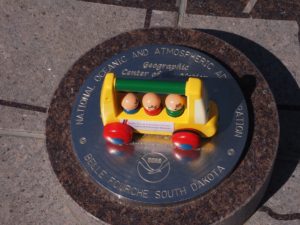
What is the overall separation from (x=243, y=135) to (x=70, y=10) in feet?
4.69

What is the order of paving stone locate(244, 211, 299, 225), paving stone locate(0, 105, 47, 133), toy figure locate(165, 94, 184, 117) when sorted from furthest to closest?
paving stone locate(0, 105, 47, 133), paving stone locate(244, 211, 299, 225), toy figure locate(165, 94, 184, 117)

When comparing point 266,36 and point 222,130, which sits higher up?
point 266,36

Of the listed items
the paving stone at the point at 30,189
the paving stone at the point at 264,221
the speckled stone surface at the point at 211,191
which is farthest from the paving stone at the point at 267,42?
the paving stone at the point at 30,189

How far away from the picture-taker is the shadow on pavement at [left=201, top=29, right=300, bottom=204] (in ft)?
9.14

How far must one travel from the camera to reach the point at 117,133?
2.47 metres

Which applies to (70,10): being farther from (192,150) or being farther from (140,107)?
(192,150)

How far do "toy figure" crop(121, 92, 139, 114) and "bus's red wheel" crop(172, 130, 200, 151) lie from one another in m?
0.23

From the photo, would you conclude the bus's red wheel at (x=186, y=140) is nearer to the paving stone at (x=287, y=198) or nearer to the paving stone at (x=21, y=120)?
the paving stone at (x=287, y=198)

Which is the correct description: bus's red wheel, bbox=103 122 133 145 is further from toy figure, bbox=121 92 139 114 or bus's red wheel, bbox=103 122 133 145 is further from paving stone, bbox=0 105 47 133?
paving stone, bbox=0 105 47 133

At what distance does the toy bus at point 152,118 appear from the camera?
2.37 meters

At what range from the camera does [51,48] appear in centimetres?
321

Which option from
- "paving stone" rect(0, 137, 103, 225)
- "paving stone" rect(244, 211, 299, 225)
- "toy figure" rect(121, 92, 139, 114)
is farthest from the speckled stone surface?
"toy figure" rect(121, 92, 139, 114)

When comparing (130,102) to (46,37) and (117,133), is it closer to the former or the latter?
(117,133)

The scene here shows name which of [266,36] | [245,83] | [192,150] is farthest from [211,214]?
[266,36]
